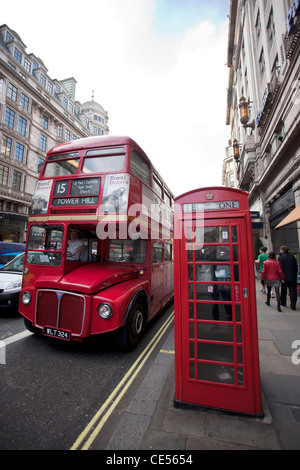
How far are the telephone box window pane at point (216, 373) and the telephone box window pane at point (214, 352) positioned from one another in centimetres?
7

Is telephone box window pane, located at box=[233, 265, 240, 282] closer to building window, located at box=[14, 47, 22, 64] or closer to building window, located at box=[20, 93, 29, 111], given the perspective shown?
building window, located at box=[20, 93, 29, 111]

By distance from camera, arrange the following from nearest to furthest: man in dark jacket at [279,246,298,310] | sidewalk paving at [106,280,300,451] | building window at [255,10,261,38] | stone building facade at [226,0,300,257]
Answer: sidewalk paving at [106,280,300,451] < man in dark jacket at [279,246,298,310] < stone building facade at [226,0,300,257] < building window at [255,10,261,38]

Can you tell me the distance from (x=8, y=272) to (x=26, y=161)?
22490mm

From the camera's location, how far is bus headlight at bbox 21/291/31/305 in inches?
165

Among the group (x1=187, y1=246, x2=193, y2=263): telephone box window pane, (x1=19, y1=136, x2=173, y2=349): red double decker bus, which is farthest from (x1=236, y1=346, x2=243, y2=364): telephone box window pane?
(x1=19, y1=136, x2=173, y2=349): red double decker bus

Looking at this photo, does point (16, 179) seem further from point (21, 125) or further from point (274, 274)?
point (274, 274)

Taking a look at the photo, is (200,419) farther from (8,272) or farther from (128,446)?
(8,272)

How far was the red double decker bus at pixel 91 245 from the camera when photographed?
3.76 metres

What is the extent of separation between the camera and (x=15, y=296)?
5664 mm

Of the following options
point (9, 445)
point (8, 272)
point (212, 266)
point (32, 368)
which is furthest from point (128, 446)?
point (8, 272)

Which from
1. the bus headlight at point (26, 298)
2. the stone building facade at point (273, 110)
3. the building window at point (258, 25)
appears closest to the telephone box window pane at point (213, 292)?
the bus headlight at point (26, 298)

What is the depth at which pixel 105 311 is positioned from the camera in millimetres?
3654
